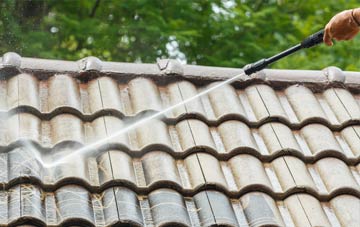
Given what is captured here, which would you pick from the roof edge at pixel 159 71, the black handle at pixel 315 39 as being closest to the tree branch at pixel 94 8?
the roof edge at pixel 159 71

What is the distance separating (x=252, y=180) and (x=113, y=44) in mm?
7674

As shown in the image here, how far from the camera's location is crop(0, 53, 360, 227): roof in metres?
3.37

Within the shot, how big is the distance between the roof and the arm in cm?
57

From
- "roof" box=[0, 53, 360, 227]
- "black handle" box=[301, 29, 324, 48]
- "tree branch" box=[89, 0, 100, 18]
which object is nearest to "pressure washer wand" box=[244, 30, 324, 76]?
"black handle" box=[301, 29, 324, 48]

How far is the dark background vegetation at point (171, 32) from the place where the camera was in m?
10.7

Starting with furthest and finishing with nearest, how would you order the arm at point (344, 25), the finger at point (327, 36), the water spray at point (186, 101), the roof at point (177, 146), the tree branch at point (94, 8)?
the tree branch at point (94, 8), the finger at point (327, 36), the arm at point (344, 25), the water spray at point (186, 101), the roof at point (177, 146)

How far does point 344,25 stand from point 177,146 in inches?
38.5

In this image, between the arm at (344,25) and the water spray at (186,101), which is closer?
the water spray at (186,101)

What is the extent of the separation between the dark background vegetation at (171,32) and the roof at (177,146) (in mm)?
5728

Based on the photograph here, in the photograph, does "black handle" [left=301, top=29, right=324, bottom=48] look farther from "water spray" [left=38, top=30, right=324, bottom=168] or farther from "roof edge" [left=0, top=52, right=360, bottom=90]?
"roof edge" [left=0, top=52, right=360, bottom=90]

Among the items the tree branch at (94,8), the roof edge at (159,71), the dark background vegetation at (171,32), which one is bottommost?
the roof edge at (159,71)

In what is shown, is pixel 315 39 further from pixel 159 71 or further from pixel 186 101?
pixel 159 71

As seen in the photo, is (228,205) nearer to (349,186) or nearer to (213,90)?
(349,186)

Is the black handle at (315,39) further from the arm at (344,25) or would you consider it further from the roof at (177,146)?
the roof at (177,146)
